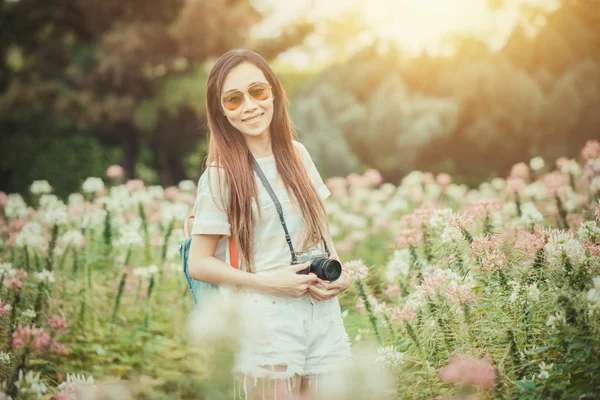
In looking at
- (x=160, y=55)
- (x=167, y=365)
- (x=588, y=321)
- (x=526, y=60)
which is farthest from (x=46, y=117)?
(x=588, y=321)

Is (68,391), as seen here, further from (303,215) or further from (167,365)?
(167,365)

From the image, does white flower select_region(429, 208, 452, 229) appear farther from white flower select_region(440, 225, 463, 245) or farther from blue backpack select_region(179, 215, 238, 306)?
blue backpack select_region(179, 215, 238, 306)

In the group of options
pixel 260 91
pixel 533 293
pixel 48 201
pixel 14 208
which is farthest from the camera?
pixel 48 201

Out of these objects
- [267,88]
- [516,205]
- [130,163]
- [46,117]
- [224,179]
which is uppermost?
[46,117]

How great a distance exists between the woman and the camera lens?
0.03 m

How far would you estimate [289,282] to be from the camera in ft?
6.25

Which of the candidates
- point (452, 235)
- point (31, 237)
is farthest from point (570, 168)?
point (31, 237)

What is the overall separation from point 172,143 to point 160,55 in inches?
87.1

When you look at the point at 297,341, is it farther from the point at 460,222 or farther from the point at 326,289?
the point at 460,222

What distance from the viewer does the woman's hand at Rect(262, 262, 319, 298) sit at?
190 cm

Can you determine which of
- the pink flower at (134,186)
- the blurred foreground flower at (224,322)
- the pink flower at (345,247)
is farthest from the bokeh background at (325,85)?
the blurred foreground flower at (224,322)

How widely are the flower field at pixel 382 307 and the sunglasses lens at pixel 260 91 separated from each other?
924 millimetres

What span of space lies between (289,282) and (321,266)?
4.7 inches

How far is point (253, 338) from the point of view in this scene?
1114 millimetres
